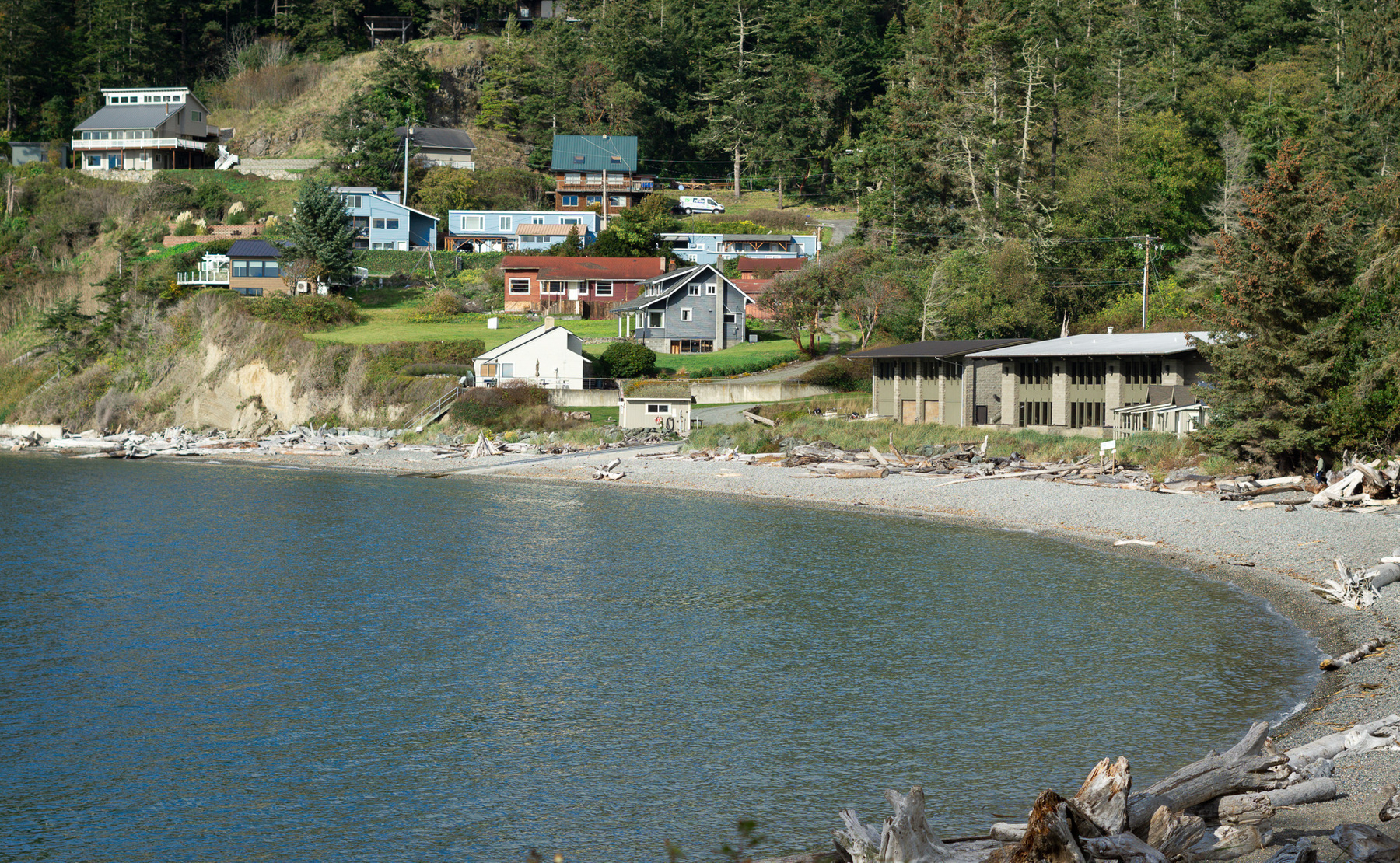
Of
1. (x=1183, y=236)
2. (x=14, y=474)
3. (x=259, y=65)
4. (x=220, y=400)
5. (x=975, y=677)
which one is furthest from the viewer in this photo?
(x=259, y=65)

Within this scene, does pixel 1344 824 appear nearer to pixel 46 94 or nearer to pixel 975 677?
pixel 975 677

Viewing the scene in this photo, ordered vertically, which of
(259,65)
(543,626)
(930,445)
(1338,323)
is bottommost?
(543,626)

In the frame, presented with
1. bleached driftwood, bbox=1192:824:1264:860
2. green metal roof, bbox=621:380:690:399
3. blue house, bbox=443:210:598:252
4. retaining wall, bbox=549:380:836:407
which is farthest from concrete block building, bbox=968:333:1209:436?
blue house, bbox=443:210:598:252

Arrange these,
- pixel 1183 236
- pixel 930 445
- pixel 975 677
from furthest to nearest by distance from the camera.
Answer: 1. pixel 1183 236
2. pixel 930 445
3. pixel 975 677

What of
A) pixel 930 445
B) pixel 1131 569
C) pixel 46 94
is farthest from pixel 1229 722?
pixel 46 94

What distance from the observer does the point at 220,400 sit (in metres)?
73.8

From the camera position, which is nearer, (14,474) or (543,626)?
(543,626)

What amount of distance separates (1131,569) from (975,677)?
34.5ft

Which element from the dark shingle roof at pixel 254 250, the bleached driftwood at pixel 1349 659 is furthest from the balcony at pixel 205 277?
the bleached driftwood at pixel 1349 659

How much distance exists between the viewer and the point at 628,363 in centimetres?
6688

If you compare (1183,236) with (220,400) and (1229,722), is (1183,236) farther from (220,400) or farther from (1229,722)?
(220,400)

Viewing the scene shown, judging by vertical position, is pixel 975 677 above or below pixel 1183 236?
below

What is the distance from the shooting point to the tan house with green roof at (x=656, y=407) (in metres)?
58.7

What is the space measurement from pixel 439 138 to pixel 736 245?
36769mm
